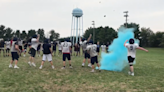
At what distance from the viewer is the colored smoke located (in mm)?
8961

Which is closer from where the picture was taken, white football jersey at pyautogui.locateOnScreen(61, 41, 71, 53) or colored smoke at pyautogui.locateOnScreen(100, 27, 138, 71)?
colored smoke at pyautogui.locateOnScreen(100, 27, 138, 71)

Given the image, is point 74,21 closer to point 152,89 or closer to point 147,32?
point 152,89

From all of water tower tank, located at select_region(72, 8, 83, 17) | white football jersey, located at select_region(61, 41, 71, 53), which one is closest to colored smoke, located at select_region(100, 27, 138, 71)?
white football jersey, located at select_region(61, 41, 71, 53)

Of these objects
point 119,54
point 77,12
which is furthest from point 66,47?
point 77,12

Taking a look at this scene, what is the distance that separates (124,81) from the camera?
6828 mm

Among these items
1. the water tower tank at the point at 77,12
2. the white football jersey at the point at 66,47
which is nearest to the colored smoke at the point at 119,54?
the white football jersey at the point at 66,47

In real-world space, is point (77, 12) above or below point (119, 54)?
above

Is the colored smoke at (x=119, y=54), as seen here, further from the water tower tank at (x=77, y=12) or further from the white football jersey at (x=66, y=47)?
the water tower tank at (x=77, y=12)

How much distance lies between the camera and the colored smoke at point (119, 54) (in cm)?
896

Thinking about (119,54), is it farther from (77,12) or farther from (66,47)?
(77,12)

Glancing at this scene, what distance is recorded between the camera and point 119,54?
8953 millimetres

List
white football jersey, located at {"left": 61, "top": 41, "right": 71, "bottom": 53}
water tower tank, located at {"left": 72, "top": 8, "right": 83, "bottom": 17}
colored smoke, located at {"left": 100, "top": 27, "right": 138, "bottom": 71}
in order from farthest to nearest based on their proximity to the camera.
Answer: water tower tank, located at {"left": 72, "top": 8, "right": 83, "bottom": 17} < white football jersey, located at {"left": 61, "top": 41, "right": 71, "bottom": 53} < colored smoke, located at {"left": 100, "top": 27, "right": 138, "bottom": 71}

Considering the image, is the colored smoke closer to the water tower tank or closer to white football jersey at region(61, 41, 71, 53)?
white football jersey at region(61, 41, 71, 53)

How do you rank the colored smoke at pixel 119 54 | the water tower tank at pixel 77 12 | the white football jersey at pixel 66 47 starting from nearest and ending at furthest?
the colored smoke at pixel 119 54
the white football jersey at pixel 66 47
the water tower tank at pixel 77 12
